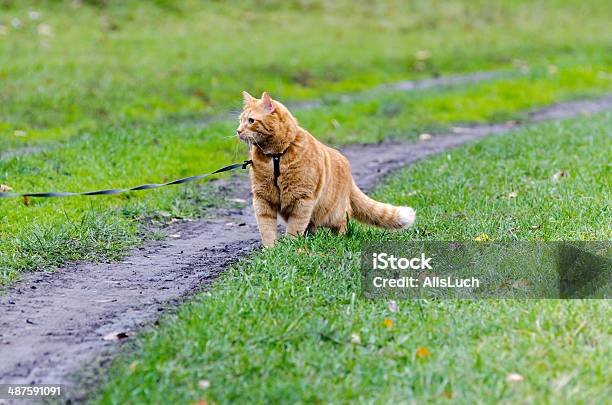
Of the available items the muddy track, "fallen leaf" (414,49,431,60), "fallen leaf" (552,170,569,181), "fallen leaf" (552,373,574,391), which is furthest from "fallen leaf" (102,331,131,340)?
"fallen leaf" (414,49,431,60)

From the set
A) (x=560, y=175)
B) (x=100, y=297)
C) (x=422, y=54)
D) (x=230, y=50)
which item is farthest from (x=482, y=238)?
(x=422, y=54)

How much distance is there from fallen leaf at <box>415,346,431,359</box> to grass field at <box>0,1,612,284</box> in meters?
3.23

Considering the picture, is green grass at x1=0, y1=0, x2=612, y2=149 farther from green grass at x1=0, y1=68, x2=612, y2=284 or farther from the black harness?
the black harness

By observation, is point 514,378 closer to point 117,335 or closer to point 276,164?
point 117,335

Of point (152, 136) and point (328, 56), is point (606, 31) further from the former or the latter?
point (152, 136)

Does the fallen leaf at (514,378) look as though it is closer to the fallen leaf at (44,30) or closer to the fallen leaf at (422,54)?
the fallen leaf at (44,30)

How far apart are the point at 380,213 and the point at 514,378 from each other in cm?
294

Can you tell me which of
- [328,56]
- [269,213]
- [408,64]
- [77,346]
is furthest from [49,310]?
[408,64]

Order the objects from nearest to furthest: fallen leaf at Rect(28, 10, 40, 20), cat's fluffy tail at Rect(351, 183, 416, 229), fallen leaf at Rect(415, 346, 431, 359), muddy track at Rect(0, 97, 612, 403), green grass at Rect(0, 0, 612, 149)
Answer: fallen leaf at Rect(415, 346, 431, 359) < muddy track at Rect(0, 97, 612, 403) < cat's fluffy tail at Rect(351, 183, 416, 229) < green grass at Rect(0, 0, 612, 149) < fallen leaf at Rect(28, 10, 40, 20)

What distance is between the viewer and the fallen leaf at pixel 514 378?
4.25 meters

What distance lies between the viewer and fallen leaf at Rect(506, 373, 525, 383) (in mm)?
4254

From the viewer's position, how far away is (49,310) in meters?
5.61

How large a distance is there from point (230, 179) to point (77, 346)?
18.5 ft

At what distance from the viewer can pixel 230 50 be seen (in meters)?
17.8
